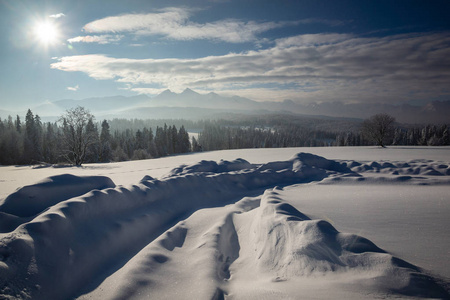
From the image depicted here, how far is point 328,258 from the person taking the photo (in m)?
2.71

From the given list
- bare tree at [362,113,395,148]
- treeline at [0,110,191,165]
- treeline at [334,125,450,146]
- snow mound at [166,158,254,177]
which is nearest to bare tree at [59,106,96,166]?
treeline at [0,110,191,165]

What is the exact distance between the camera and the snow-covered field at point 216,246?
245 centimetres

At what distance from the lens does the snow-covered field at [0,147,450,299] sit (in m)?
2.45

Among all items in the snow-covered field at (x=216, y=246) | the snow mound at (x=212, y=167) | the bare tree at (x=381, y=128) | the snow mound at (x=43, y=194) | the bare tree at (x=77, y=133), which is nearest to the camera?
the snow-covered field at (x=216, y=246)

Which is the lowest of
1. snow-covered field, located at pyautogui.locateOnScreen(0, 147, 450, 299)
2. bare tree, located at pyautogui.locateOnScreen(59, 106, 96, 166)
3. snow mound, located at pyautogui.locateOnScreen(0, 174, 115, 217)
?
snow-covered field, located at pyautogui.locateOnScreen(0, 147, 450, 299)

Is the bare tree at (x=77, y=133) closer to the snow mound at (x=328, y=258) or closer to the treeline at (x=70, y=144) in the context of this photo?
the treeline at (x=70, y=144)

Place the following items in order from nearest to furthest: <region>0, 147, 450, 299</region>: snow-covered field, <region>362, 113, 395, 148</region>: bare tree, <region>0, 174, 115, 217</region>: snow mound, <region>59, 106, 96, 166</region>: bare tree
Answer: <region>0, 147, 450, 299</region>: snow-covered field, <region>0, 174, 115, 217</region>: snow mound, <region>59, 106, 96, 166</region>: bare tree, <region>362, 113, 395, 148</region>: bare tree

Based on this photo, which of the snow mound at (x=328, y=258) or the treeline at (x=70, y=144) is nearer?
the snow mound at (x=328, y=258)

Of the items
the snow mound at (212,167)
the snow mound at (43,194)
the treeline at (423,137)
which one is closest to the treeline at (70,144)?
the snow mound at (212,167)

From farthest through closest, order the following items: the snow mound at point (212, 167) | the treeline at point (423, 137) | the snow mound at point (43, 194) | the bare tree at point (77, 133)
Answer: the treeline at point (423, 137) → the bare tree at point (77, 133) → the snow mound at point (212, 167) → the snow mound at point (43, 194)

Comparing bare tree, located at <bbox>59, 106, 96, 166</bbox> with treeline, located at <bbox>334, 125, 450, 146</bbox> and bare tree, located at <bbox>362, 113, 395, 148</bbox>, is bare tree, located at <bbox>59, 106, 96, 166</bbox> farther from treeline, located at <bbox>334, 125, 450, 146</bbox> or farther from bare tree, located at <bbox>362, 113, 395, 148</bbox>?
treeline, located at <bbox>334, 125, 450, 146</bbox>

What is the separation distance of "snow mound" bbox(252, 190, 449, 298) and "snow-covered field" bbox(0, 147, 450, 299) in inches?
0.5

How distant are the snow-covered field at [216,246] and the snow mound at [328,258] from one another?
1 centimetres

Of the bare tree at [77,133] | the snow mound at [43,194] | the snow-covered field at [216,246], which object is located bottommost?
the snow-covered field at [216,246]
